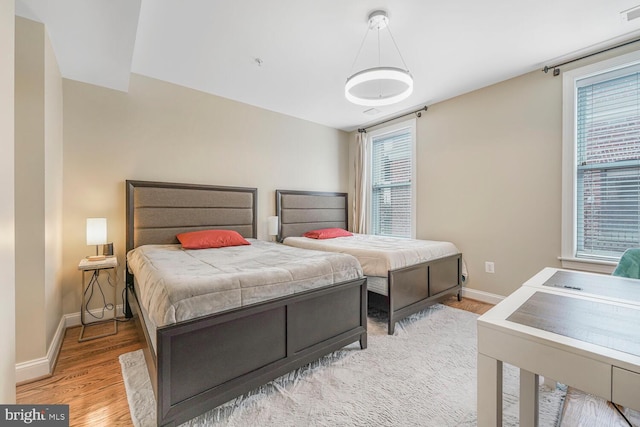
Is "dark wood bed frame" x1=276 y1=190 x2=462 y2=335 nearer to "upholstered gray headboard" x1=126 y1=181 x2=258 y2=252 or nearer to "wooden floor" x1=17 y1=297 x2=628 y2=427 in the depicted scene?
"upholstered gray headboard" x1=126 y1=181 x2=258 y2=252

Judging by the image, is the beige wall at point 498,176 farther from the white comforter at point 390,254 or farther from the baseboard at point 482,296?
the white comforter at point 390,254

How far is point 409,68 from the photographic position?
2.79m

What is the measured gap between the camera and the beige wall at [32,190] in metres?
1.80

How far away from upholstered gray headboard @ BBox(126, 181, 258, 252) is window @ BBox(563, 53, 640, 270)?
3617 millimetres

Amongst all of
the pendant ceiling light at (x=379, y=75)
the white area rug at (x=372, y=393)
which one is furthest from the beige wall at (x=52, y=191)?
the pendant ceiling light at (x=379, y=75)

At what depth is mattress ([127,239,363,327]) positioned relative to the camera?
136cm

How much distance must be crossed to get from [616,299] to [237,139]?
12.3ft

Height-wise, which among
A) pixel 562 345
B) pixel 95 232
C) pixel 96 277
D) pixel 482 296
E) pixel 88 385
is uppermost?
pixel 95 232

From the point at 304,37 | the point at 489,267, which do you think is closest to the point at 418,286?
the point at 489,267

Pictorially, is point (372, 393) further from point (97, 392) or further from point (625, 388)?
point (97, 392)

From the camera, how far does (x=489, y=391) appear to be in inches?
37.1

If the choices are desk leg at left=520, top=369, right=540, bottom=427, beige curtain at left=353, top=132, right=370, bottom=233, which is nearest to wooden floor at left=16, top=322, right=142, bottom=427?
desk leg at left=520, top=369, right=540, bottom=427

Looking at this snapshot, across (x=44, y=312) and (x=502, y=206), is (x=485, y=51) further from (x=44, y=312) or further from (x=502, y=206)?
(x=44, y=312)

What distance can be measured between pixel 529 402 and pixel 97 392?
2.32 meters
